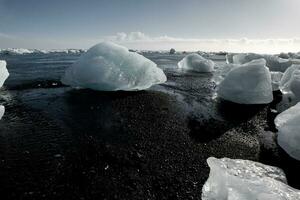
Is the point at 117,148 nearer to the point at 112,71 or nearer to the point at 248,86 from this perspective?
the point at 112,71

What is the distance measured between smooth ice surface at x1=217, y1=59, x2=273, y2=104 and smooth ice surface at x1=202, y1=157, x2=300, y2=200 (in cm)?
408

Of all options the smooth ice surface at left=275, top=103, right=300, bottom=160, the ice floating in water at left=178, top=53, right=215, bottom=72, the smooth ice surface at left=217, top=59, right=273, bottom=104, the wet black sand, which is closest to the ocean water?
the wet black sand

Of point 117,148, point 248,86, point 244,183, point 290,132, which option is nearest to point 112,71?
point 117,148

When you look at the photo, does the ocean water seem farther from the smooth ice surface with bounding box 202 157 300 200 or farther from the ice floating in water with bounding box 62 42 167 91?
the ice floating in water with bounding box 62 42 167 91

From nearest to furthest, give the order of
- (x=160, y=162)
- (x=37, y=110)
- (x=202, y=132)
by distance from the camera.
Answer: (x=160, y=162)
(x=202, y=132)
(x=37, y=110)

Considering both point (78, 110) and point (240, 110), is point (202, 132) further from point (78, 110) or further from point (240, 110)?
point (78, 110)

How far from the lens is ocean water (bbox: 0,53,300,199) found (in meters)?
3.24

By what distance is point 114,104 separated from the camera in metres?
6.72

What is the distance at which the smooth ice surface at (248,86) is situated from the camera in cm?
765

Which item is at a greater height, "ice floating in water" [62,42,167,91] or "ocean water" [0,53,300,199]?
"ice floating in water" [62,42,167,91]

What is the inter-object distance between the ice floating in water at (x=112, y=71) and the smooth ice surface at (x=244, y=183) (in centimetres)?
463

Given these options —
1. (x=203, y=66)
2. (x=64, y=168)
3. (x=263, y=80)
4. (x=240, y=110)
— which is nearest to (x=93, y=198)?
(x=64, y=168)

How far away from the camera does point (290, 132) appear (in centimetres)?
464

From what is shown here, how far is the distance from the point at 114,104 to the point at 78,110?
3.23ft
